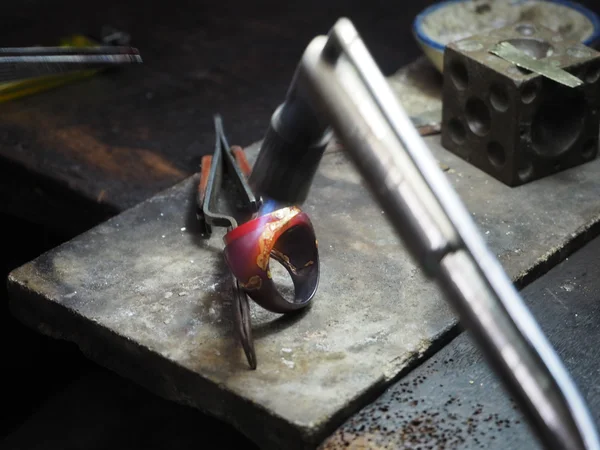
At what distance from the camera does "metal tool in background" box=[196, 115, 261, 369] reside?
0.92m

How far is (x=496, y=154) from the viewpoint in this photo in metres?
1.29

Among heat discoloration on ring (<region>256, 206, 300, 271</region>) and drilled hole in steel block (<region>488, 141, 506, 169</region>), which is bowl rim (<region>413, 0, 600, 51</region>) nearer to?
drilled hole in steel block (<region>488, 141, 506, 169</region>)

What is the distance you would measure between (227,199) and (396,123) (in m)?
0.52

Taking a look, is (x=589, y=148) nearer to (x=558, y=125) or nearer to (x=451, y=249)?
(x=558, y=125)

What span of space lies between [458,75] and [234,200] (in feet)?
1.36

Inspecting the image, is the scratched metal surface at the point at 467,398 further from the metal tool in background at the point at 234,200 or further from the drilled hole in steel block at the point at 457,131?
the drilled hole in steel block at the point at 457,131

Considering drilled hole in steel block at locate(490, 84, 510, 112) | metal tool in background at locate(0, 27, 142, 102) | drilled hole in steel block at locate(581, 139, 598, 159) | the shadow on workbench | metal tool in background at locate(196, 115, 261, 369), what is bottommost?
the shadow on workbench

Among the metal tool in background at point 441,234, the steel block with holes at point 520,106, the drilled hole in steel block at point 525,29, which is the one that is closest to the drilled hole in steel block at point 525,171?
the steel block with holes at point 520,106

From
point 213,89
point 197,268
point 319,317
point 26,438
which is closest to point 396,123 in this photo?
point 319,317

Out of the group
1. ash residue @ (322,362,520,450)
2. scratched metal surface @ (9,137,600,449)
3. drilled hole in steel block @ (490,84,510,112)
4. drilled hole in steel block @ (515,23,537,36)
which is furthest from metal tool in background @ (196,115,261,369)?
drilled hole in steel block @ (515,23,537,36)

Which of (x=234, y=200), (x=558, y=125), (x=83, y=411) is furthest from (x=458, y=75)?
(x=83, y=411)

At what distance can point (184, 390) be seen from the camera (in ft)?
3.10

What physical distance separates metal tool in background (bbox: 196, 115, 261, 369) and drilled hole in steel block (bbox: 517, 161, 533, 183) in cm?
Answer: 40

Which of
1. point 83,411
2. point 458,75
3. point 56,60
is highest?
point 56,60
